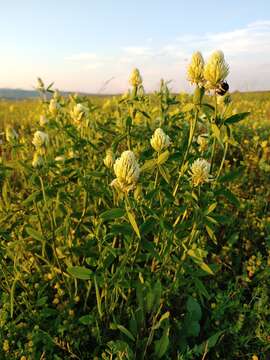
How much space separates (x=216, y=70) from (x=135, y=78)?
800 mm

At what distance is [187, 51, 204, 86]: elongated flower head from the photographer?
154cm

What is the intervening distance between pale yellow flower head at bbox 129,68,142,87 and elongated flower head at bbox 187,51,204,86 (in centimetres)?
65

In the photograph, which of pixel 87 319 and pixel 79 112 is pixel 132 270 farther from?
pixel 79 112

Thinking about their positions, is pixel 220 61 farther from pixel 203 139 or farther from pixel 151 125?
pixel 151 125

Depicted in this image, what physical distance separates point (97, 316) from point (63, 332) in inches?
9.1

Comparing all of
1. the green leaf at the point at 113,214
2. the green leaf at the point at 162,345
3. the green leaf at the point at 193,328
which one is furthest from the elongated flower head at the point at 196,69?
the green leaf at the point at 193,328

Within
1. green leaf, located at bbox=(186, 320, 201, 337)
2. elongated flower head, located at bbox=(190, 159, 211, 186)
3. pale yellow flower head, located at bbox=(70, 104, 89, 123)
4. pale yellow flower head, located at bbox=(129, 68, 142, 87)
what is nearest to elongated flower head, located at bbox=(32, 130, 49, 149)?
pale yellow flower head, located at bbox=(70, 104, 89, 123)

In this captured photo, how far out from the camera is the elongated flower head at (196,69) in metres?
1.54

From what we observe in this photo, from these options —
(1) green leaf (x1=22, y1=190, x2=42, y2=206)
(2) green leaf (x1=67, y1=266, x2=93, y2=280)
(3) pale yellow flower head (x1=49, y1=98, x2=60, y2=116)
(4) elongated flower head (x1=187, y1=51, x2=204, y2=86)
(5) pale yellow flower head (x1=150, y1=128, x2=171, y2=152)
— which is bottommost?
(2) green leaf (x1=67, y1=266, x2=93, y2=280)

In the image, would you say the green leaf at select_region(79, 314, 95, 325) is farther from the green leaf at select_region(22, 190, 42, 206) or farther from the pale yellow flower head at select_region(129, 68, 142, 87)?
the pale yellow flower head at select_region(129, 68, 142, 87)

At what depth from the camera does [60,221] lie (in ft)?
7.77

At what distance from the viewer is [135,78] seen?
219 centimetres

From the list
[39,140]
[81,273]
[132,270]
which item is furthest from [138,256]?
[39,140]

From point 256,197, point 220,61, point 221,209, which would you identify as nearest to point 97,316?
point 220,61
